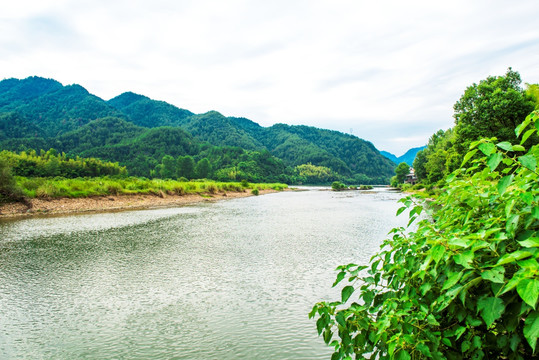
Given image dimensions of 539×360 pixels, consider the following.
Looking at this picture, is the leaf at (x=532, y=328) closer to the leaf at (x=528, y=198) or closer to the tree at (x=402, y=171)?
the leaf at (x=528, y=198)

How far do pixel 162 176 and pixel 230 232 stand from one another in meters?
108

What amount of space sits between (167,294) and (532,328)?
346 inches

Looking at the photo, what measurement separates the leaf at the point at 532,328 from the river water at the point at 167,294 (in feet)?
15.3

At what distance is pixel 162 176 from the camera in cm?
12094

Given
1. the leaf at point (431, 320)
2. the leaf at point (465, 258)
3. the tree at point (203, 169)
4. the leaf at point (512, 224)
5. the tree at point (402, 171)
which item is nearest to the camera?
the leaf at point (465, 258)

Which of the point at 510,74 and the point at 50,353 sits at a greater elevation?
the point at 510,74

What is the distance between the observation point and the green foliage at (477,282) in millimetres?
2049

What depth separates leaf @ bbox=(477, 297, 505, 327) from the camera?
6.82 feet

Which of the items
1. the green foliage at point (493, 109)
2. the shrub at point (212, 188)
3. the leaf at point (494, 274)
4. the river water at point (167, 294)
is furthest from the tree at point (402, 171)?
the leaf at point (494, 274)

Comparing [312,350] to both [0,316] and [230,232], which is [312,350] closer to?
[0,316]

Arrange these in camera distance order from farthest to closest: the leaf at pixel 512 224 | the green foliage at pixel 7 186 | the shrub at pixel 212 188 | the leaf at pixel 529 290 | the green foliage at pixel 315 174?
1. the green foliage at pixel 315 174
2. the shrub at pixel 212 188
3. the green foliage at pixel 7 186
4. the leaf at pixel 512 224
5. the leaf at pixel 529 290

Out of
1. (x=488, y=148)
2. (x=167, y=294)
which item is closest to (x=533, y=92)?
(x=167, y=294)

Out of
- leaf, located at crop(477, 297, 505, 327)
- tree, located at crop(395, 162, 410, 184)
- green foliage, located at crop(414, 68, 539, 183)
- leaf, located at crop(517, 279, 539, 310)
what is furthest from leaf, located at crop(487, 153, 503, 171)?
tree, located at crop(395, 162, 410, 184)

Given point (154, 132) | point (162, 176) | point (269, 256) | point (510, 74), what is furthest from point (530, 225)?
point (154, 132)
